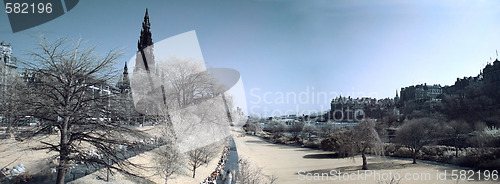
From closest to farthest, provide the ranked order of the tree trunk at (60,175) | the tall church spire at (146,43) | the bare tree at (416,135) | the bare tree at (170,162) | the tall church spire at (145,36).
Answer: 1. the tree trunk at (60,175)
2. the bare tree at (170,162)
3. the bare tree at (416,135)
4. the tall church spire at (146,43)
5. the tall church spire at (145,36)

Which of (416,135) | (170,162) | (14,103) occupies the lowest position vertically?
(416,135)

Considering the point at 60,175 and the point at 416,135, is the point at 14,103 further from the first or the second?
the point at 416,135

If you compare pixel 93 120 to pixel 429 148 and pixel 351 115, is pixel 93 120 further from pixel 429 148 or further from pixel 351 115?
pixel 351 115

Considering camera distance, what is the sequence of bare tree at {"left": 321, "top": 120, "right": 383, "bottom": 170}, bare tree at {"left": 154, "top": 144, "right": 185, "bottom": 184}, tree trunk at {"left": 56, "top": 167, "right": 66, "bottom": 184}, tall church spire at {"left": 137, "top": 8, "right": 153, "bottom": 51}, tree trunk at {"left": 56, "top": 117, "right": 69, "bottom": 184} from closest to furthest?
tree trunk at {"left": 56, "top": 117, "right": 69, "bottom": 184}
tree trunk at {"left": 56, "top": 167, "right": 66, "bottom": 184}
bare tree at {"left": 154, "top": 144, "right": 185, "bottom": 184}
bare tree at {"left": 321, "top": 120, "right": 383, "bottom": 170}
tall church spire at {"left": 137, "top": 8, "right": 153, "bottom": 51}

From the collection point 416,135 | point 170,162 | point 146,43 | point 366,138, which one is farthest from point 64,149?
point 146,43

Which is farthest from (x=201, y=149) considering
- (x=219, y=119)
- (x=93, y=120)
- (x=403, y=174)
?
(x=403, y=174)

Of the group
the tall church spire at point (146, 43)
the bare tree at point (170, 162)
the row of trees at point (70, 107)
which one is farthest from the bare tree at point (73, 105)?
the tall church spire at point (146, 43)

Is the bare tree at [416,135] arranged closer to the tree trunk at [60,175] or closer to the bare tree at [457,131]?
the bare tree at [457,131]

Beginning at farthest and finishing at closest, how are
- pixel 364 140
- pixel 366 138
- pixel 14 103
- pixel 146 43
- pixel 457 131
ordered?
1. pixel 146 43
2. pixel 457 131
3. pixel 364 140
4. pixel 366 138
5. pixel 14 103

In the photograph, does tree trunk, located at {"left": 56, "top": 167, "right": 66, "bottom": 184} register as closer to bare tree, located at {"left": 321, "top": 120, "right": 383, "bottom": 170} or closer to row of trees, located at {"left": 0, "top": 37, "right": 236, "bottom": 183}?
row of trees, located at {"left": 0, "top": 37, "right": 236, "bottom": 183}

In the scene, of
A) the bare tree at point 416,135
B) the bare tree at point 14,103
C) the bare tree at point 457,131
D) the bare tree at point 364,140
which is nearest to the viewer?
the bare tree at point 14,103

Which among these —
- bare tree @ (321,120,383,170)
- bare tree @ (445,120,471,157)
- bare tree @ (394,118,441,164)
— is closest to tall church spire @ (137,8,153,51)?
bare tree @ (321,120,383,170)

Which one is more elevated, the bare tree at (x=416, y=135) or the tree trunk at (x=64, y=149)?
the tree trunk at (x=64, y=149)
